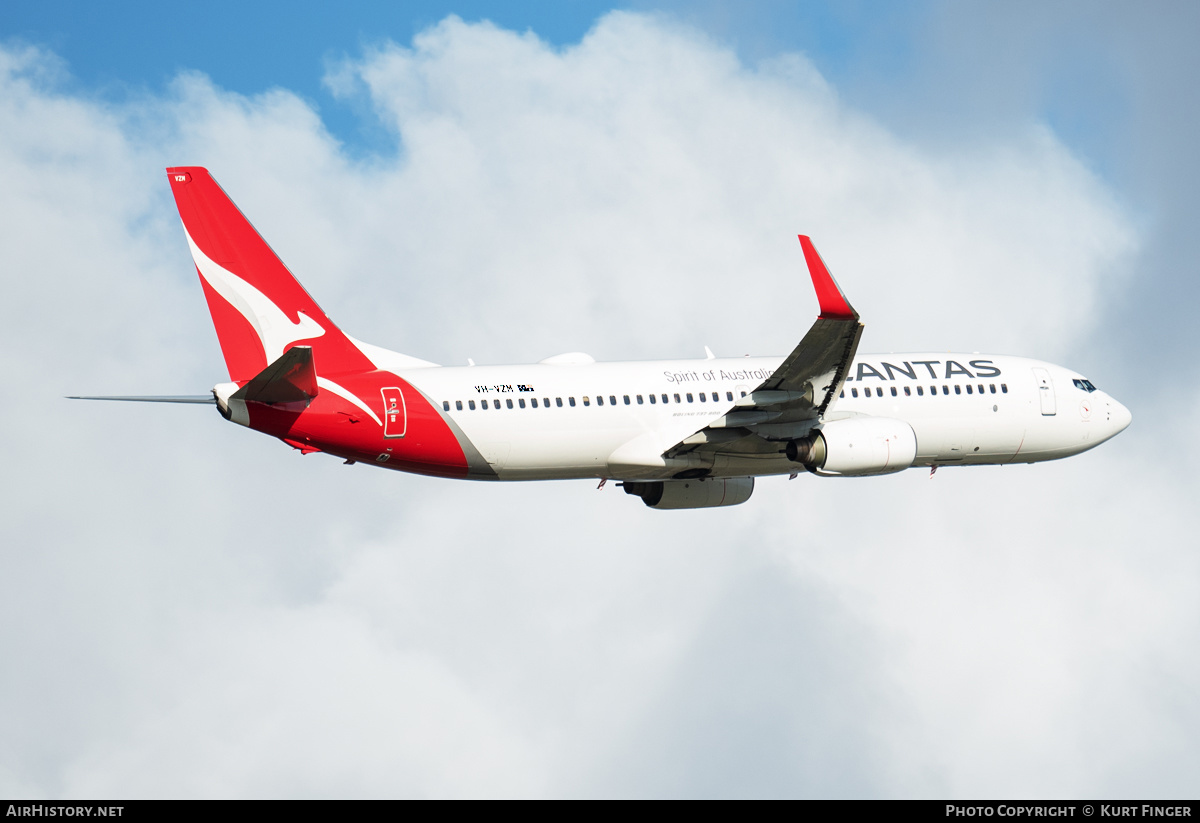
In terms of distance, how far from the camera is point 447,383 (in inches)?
1603

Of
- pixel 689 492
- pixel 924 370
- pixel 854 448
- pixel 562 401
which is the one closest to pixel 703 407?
pixel 562 401

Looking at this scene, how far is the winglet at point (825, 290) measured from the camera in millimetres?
36469

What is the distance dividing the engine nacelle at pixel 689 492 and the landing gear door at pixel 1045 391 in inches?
380

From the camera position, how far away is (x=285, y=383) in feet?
124

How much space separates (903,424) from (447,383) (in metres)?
13.1

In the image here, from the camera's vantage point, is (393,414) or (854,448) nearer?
(393,414)

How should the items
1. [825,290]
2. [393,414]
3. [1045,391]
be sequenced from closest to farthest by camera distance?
[825,290] < [393,414] < [1045,391]

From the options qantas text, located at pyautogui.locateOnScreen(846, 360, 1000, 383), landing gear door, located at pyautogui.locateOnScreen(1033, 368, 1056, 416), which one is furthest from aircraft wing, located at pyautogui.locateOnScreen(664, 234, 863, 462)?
landing gear door, located at pyautogui.locateOnScreen(1033, 368, 1056, 416)

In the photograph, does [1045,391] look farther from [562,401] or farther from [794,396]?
[562,401]

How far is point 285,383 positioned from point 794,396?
13.7 m

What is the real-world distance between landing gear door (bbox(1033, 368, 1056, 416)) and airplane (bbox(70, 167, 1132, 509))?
8.02 ft

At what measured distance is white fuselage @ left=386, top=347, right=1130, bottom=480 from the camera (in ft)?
134
